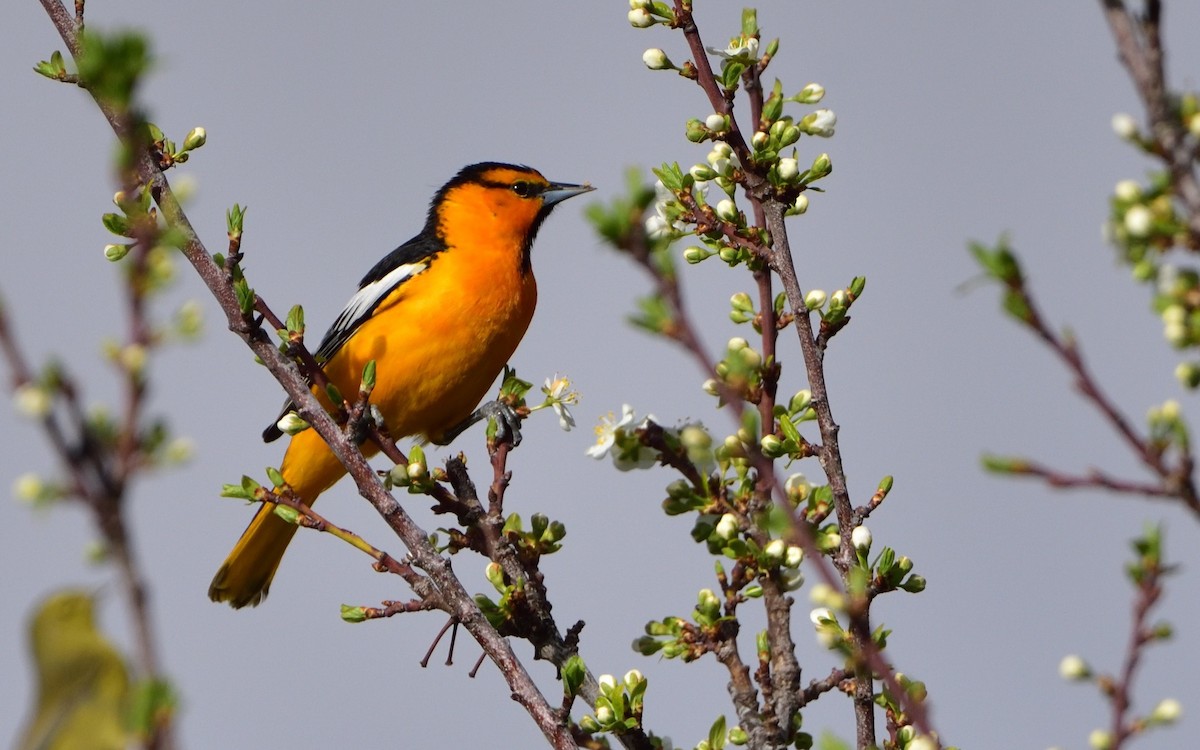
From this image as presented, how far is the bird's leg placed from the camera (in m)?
3.59

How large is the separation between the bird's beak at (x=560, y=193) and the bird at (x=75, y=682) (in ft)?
17.0

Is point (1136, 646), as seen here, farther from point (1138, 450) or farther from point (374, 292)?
point (374, 292)

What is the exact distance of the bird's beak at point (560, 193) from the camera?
618cm

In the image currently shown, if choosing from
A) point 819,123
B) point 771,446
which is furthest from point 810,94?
point 771,446

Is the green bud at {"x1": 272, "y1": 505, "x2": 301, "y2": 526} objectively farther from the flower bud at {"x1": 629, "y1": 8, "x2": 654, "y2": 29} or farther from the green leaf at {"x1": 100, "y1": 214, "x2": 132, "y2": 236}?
the flower bud at {"x1": 629, "y1": 8, "x2": 654, "y2": 29}

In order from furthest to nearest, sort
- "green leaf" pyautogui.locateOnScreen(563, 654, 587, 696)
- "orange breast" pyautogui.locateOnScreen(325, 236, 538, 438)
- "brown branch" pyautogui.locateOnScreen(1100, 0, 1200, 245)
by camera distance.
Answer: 1. "orange breast" pyautogui.locateOnScreen(325, 236, 538, 438)
2. "green leaf" pyautogui.locateOnScreen(563, 654, 587, 696)
3. "brown branch" pyautogui.locateOnScreen(1100, 0, 1200, 245)

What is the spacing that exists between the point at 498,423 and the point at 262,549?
6.94 ft

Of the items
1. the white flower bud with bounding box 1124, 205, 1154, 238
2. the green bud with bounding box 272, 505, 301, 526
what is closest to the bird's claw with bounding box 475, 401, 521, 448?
the green bud with bounding box 272, 505, 301, 526

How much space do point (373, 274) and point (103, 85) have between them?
4364 mm

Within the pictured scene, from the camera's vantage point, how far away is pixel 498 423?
11.9 ft

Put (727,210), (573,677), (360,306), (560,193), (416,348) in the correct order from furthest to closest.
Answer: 1. (560,193)
2. (360,306)
3. (416,348)
4. (727,210)
5. (573,677)

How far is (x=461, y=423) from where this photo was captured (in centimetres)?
537

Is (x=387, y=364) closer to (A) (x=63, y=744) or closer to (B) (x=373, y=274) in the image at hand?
(B) (x=373, y=274)

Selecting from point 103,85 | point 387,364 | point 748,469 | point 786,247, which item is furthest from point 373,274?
point 103,85
